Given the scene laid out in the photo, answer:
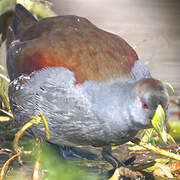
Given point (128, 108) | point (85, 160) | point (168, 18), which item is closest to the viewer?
point (128, 108)

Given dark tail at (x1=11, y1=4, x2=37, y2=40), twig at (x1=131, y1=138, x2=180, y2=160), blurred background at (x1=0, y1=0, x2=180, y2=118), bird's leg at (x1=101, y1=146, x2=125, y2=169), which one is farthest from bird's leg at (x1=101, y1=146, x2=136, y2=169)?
blurred background at (x1=0, y1=0, x2=180, y2=118)

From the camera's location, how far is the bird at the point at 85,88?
304 centimetres

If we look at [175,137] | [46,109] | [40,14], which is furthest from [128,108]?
[40,14]

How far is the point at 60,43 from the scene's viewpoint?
326 centimetres

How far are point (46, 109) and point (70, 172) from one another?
983 millimetres

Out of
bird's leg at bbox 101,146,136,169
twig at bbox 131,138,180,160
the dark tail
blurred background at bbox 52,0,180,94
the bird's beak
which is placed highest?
the dark tail

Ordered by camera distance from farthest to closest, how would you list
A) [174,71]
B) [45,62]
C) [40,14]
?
1. [174,71]
2. [40,14]
3. [45,62]

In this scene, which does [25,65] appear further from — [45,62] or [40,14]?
[40,14]

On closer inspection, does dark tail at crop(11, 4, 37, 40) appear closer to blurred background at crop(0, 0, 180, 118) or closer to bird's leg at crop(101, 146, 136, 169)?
blurred background at crop(0, 0, 180, 118)

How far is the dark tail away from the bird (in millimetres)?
477

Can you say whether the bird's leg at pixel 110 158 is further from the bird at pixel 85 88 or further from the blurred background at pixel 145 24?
the blurred background at pixel 145 24

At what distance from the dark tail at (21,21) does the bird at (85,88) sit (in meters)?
0.48

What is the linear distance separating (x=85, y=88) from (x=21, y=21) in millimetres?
1150

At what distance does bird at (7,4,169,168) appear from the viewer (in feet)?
9.97
